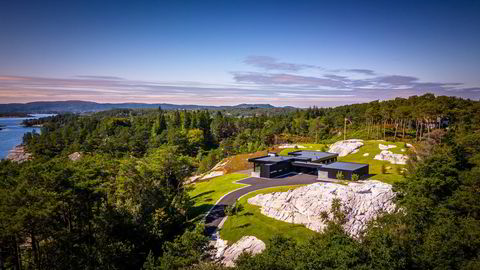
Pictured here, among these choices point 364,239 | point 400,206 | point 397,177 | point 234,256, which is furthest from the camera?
point 397,177

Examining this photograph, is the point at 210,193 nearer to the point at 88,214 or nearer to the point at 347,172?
the point at 88,214


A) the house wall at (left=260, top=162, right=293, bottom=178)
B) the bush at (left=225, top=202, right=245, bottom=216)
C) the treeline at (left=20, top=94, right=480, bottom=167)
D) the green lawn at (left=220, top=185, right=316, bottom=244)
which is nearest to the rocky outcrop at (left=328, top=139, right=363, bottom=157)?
the treeline at (left=20, top=94, right=480, bottom=167)

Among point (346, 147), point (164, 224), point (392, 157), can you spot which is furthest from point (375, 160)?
point (164, 224)

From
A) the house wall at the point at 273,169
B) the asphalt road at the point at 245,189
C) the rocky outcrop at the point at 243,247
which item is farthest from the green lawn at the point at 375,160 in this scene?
the rocky outcrop at the point at 243,247

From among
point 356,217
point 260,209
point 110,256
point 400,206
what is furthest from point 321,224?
point 110,256

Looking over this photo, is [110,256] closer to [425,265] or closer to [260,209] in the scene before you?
[260,209]

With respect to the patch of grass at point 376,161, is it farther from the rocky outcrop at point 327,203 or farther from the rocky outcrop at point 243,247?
the rocky outcrop at point 243,247
